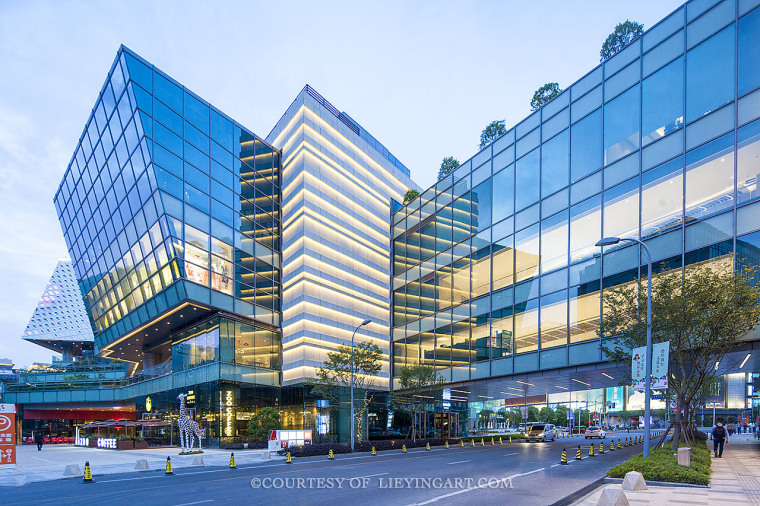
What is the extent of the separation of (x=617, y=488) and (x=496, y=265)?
29162 millimetres

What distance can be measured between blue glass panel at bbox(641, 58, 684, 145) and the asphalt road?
17518mm

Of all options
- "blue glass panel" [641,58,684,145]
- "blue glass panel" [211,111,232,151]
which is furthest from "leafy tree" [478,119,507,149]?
"blue glass panel" [211,111,232,151]

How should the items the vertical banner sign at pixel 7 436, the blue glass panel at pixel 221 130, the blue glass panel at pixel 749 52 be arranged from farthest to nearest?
the blue glass panel at pixel 221 130 → the vertical banner sign at pixel 7 436 → the blue glass panel at pixel 749 52

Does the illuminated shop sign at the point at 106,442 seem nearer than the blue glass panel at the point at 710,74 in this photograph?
No

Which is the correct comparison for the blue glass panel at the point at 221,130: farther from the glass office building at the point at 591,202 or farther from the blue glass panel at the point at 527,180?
the blue glass panel at the point at 527,180

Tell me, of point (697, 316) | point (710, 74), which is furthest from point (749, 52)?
point (697, 316)

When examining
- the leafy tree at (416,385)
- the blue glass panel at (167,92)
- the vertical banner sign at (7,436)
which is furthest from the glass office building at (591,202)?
the vertical banner sign at (7,436)

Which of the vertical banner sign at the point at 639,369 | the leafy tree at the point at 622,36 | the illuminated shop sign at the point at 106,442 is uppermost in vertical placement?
the leafy tree at the point at 622,36

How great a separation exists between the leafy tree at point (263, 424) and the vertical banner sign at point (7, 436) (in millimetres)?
18895

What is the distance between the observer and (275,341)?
50.4m

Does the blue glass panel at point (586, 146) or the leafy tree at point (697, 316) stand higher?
the blue glass panel at point (586, 146)

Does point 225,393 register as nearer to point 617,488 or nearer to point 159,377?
point 159,377

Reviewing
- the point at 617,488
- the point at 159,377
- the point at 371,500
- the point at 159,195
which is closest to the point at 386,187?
the point at 159,195

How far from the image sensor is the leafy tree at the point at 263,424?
44.4m
